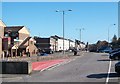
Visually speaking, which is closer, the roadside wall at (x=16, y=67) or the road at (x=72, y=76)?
the road at (x=72, y=76)

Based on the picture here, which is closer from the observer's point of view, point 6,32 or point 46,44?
point 6,32

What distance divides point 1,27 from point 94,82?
82.1m

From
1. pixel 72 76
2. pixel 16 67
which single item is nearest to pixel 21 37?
pixel 16 67

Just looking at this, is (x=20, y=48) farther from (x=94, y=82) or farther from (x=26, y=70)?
(x=94, y=82)

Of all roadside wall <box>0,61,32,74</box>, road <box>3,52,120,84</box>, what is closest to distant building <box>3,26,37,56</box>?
road <box>3,52,120,84</box>

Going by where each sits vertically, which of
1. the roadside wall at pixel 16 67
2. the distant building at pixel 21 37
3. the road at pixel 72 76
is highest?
the distant building at pixel 21 37

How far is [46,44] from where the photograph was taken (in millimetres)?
162625

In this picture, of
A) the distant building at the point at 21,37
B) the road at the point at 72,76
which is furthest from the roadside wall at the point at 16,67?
the distant building at the point at 21,37

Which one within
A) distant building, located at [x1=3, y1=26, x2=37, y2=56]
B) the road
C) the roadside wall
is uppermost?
distant building, located at [x1=3, y1=26, x2=37, y2=56]

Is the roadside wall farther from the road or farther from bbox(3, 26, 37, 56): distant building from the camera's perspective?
bbox(3, 26, 37, 56): distant building

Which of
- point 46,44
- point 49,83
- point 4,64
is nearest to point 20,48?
point 46,44

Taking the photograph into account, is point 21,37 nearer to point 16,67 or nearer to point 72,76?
point 16,67

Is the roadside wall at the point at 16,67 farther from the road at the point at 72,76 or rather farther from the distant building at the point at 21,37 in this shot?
the distant building at the point at 21,37

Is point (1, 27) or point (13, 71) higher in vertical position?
point (1, 27)
